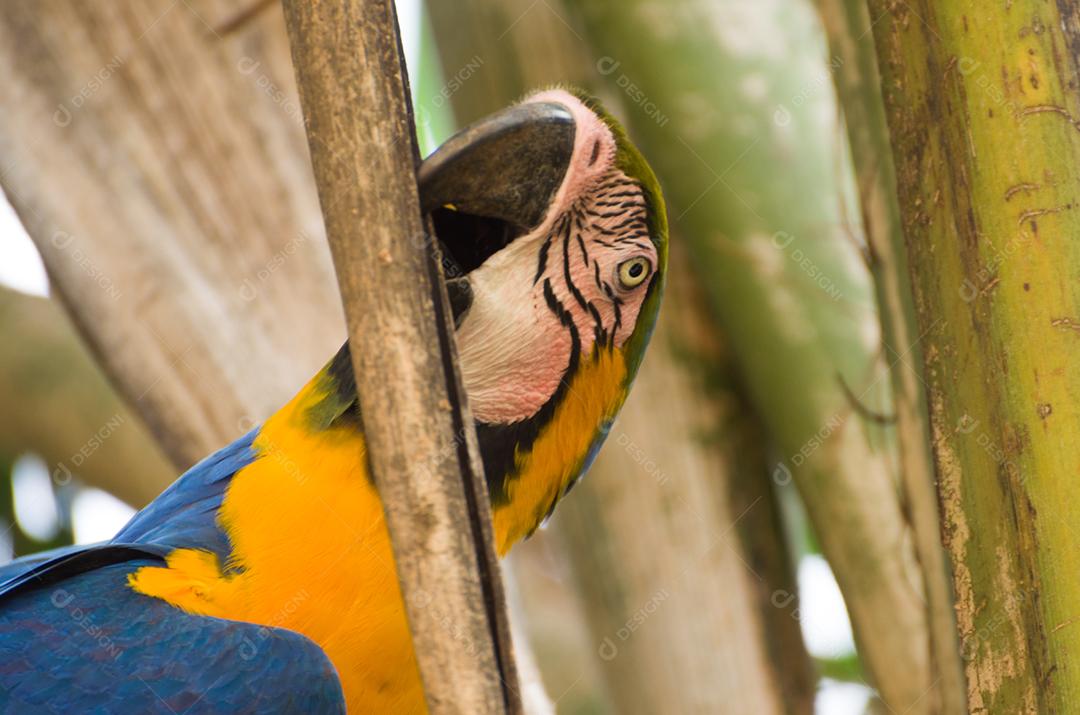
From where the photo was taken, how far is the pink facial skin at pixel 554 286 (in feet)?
4.10

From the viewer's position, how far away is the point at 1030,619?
2.86 feet

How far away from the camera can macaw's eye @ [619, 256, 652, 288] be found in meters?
1.30

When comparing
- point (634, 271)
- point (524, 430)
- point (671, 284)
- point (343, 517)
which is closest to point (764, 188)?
point (671, 284)

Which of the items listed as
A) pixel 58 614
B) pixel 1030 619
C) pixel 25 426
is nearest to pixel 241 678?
pixel 58 614

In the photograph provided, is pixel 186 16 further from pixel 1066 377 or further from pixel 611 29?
pixel 1066 377

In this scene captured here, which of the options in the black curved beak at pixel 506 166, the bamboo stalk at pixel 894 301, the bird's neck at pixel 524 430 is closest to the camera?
the black curved beak at pixel 506 166

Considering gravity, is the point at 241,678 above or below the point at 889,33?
below

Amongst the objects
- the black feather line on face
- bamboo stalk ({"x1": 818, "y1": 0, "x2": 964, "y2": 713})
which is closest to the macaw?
the black feather line on face

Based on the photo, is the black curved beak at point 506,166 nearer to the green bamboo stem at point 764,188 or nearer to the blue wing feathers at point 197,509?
the blue wing feathers at point 197,509

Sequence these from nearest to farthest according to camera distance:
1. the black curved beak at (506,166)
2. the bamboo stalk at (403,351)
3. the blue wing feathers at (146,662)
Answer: the bamboo stalk at (403,351), the black curved beak at (506,166), the blue wing feathers at (146,662)

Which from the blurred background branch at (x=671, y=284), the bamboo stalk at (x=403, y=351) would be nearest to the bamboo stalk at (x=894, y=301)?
the blurred background branch at (x=671, y=284)

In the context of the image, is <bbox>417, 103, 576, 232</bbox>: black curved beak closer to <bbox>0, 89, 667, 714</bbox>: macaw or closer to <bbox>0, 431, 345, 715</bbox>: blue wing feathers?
<bbox>0, 89, 667, 714</bbox>: macaw

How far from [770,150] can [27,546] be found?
211 cm

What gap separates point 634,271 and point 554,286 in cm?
11
